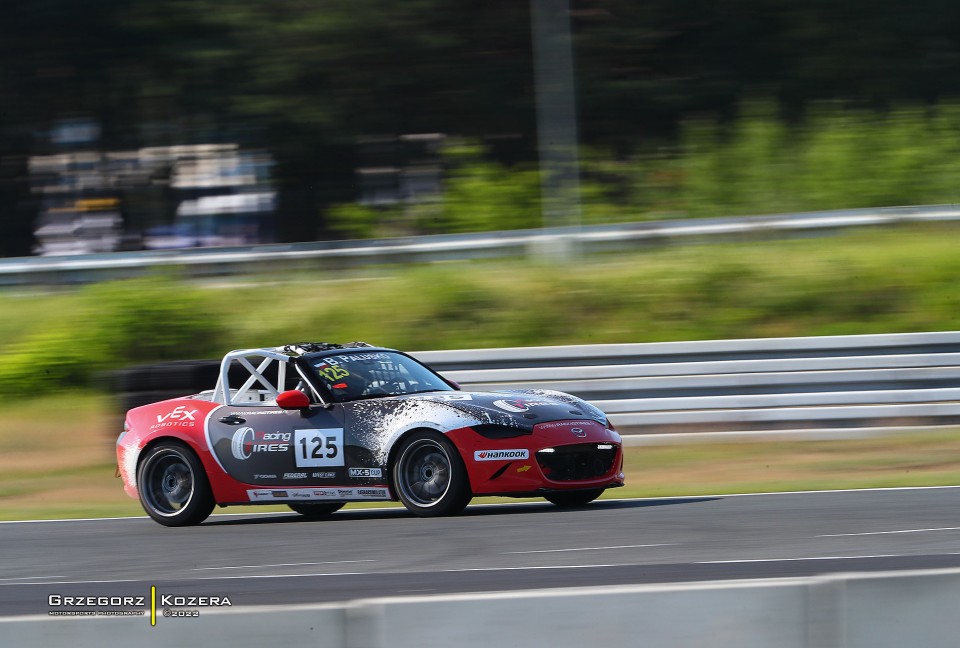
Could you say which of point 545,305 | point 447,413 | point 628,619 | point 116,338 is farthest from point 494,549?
point 116,338

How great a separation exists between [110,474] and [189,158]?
17.9m

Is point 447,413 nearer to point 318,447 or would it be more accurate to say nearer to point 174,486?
point 318,447

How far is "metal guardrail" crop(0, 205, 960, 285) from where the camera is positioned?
18141 millimetres

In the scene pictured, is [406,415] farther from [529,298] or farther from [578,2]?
[578,2]

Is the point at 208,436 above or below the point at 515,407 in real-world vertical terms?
below

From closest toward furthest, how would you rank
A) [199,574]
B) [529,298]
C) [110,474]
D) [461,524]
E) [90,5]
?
[199,574] → [461,524] → [110,474] → [529,298] → [90,5]

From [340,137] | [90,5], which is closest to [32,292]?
[340,137]

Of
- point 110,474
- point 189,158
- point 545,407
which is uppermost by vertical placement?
point 189,158

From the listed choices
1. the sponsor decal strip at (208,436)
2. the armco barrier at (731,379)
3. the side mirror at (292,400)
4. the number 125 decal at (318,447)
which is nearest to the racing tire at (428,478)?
the number 125 decal at (318,447)

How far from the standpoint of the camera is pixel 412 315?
17.0 meters

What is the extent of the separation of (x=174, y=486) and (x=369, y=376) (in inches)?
68.8

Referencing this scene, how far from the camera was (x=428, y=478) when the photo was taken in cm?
920

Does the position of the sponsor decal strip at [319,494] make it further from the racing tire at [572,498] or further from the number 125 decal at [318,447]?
the racing tire at [572,498]

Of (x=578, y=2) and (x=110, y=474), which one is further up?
(x=578, y=2)
